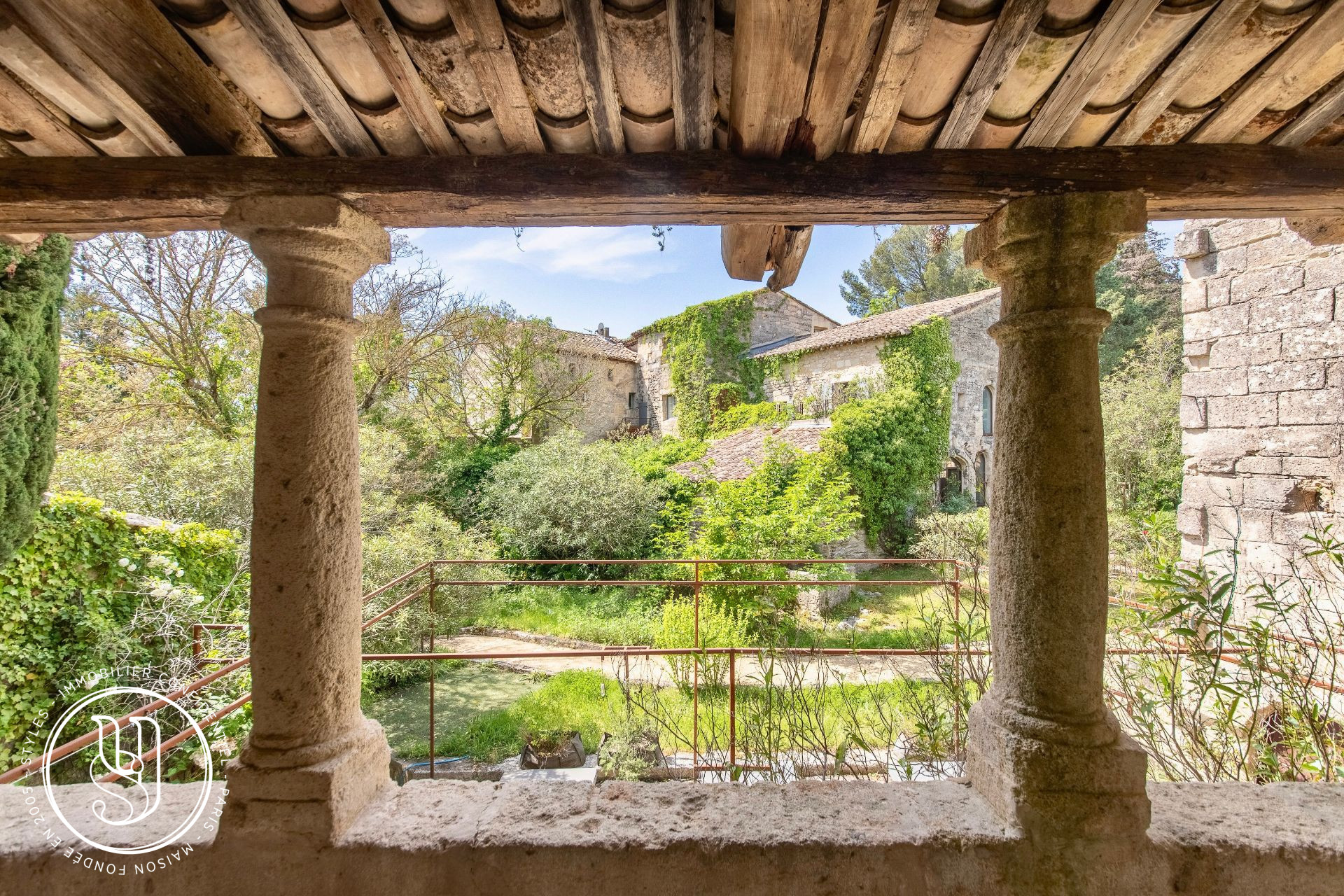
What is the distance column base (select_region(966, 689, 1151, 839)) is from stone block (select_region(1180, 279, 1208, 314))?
3582 millimetres

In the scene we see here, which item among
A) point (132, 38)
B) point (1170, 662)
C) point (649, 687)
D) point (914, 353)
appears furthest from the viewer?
point (914, 353)

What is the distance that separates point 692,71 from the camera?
1.15m

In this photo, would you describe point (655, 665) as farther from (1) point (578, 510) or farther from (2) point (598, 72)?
(2) point (598, 72)

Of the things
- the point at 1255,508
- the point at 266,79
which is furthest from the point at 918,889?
the point at 1255,508

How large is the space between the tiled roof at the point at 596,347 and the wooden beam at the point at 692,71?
587 inches

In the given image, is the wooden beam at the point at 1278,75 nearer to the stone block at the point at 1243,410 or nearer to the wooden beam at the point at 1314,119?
the wooden beam at the point at 1314,119

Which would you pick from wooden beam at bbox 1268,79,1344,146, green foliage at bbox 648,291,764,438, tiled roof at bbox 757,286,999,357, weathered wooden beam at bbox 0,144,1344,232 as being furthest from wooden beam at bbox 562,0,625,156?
green foliage at bbox 648,291,764,438

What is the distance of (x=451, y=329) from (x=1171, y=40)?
12636mm

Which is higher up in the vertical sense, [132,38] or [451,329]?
[451,329]

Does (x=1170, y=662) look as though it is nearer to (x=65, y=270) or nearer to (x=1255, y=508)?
(x=1255, y=508)

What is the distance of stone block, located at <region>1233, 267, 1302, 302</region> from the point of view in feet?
10.8

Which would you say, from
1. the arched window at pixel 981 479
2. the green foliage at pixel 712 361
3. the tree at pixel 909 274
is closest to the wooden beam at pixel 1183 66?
the arched window at pixel 981 479

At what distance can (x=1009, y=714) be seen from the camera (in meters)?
1.49

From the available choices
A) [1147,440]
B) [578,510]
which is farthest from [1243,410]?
[578,510]
